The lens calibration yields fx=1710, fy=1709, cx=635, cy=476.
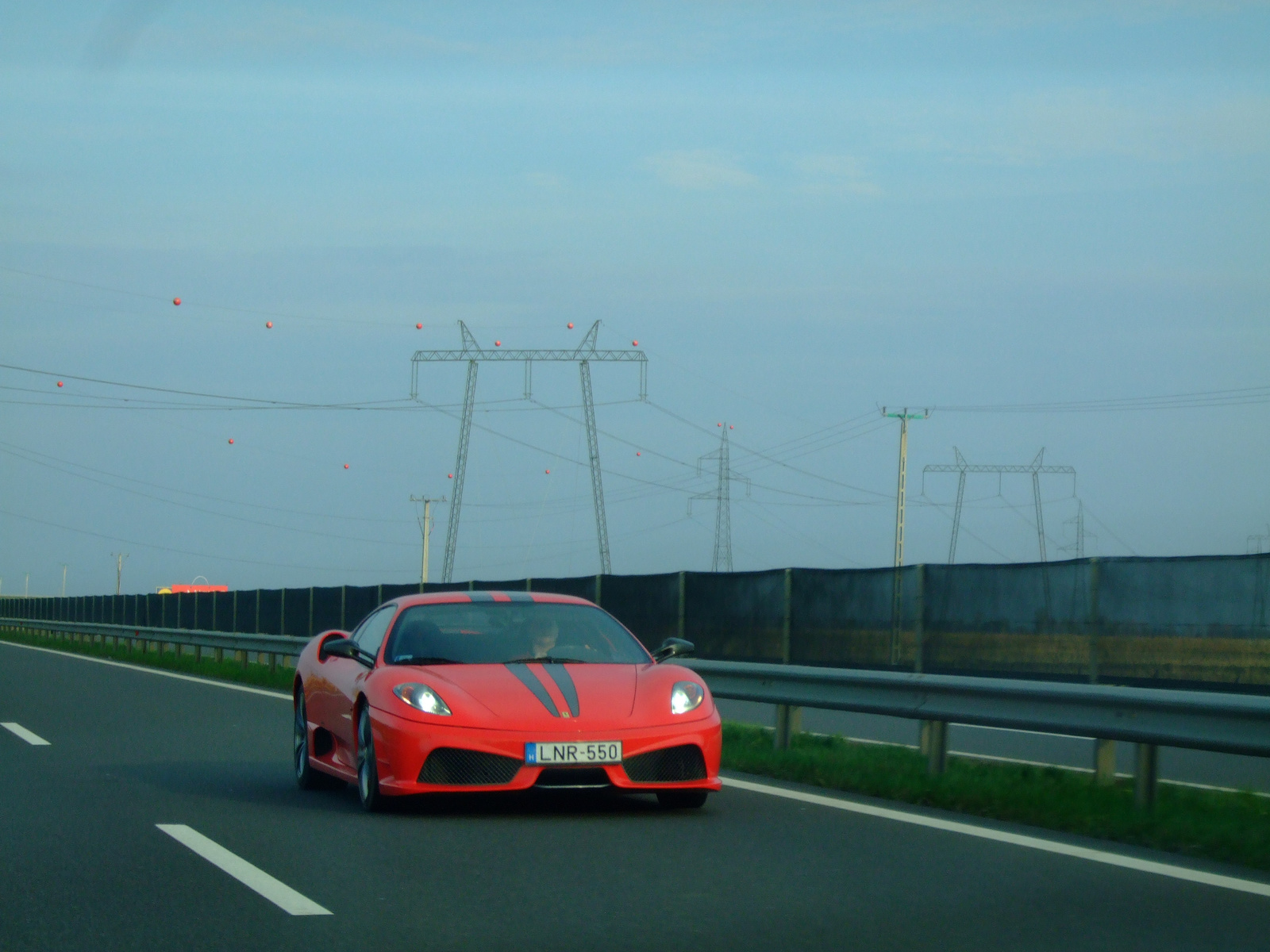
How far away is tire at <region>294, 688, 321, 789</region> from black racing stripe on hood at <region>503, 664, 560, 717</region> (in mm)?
1915

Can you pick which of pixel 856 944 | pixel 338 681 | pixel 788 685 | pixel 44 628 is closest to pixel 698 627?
pixel 788 685

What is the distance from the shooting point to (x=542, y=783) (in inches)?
340

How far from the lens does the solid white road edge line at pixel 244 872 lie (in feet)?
20.9

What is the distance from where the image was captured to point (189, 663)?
29.4 m

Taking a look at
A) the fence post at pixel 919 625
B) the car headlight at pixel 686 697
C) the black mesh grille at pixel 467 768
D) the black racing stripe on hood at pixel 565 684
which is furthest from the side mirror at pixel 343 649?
the fence post at pixel 919 625

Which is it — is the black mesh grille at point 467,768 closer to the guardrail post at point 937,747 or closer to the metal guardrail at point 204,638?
the guardrail post at point 937,747

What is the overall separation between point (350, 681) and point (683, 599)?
40.6 ft

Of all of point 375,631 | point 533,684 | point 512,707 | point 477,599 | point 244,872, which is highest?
point 477,599

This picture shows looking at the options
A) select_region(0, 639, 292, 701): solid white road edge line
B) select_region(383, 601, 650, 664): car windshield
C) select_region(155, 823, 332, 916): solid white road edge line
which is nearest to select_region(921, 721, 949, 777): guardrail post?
select_region(383, 601, 650, 664): car windshield

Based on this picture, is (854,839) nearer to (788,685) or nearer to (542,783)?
(542,783)

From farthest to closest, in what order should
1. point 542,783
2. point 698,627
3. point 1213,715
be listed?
point 698,627
point 542,783
point 1213,715

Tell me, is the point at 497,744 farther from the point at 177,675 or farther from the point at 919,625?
the point at 177,675

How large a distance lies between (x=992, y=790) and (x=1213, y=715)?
180 cm

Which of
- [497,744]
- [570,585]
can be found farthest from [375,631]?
[570,585]
